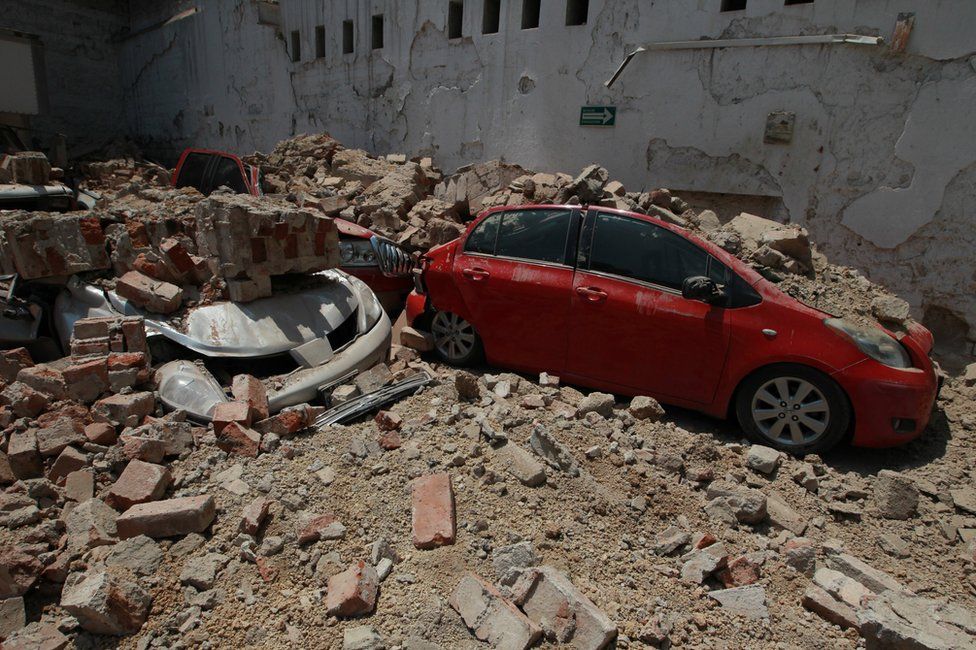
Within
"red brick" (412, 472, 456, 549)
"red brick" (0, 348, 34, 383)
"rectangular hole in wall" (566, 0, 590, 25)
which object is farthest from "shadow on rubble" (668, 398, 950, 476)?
"rectangular hole in wall" (566, 0, 590, 25)

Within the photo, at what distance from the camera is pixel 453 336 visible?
18.2ft

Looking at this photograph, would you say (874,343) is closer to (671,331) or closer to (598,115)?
(671,331)

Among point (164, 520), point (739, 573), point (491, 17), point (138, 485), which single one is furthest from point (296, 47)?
point (739, 573)

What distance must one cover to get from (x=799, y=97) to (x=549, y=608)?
7205 millimetres

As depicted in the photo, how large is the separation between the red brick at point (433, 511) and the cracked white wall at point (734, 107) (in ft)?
21.0

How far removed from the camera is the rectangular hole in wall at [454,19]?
440 inches

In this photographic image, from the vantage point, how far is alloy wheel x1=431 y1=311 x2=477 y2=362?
548 cm

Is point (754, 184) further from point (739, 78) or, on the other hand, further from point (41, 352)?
point (41, 352)

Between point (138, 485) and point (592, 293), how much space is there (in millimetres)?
3303

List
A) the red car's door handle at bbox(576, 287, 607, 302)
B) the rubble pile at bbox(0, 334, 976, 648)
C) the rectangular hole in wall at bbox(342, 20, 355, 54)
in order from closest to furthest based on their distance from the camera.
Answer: the rubble pile at bbox(0, 334, 976, 648)
the red car's door handle at bbox(576, 287, 607, 302)
the rectangular hole in wall at bbox(342, 20, 355, 54)

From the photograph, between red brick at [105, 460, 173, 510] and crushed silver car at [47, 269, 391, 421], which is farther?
crushed silver car at [47, 269, 391, 421]

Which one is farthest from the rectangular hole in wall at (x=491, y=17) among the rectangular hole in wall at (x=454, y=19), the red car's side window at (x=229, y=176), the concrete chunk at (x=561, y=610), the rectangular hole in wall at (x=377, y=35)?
the concrete chunk at (x=561, y=610)

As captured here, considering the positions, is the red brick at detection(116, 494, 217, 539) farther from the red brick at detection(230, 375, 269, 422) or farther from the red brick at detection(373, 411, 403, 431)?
the red brick at detection(373, 411, 403, 431)

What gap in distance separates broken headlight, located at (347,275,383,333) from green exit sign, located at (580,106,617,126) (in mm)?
5265
